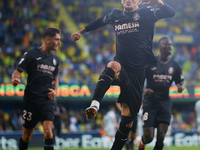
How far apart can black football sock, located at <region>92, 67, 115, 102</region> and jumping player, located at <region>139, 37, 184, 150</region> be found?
110 inches

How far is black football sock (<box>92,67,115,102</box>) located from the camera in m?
5.00

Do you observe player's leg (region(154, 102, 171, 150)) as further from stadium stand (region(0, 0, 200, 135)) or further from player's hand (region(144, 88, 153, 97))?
stadium stand (region(0, 0, 200, 135))

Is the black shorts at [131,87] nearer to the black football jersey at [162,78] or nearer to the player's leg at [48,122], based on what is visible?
the player's leg at [48,122]

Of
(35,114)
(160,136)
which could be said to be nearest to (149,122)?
(160,136)

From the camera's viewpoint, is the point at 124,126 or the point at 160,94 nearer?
the point at 124,126

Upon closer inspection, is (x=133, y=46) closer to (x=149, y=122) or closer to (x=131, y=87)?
(x=131, y=87)

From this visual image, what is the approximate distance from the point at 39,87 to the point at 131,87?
2.15 m

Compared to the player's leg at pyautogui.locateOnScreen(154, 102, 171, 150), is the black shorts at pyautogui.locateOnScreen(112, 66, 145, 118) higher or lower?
higher

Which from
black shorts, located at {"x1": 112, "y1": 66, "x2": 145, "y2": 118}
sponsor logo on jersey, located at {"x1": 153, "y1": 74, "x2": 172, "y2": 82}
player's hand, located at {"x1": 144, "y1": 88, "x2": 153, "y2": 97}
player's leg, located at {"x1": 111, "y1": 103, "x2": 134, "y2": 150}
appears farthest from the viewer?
sponsor logo on jersey, located at {"x1": 153, "y1": 74, "x2": 172, "y2": 82}

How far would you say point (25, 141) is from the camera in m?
6.71

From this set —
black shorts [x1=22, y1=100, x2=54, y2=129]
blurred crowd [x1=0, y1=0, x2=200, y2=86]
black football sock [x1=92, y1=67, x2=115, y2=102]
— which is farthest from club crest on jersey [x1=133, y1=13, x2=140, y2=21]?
blurred crowd [x1=0, y1=0, x2=200, y2=86]

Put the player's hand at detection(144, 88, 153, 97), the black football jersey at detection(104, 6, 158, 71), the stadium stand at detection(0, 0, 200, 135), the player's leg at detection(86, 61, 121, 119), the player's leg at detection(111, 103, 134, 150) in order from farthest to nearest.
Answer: the stadium stand at detection(0, 0, 200, 135) → the player's hand at detection(144, 88, 153, 97) → the player's leg at detection(111, 103, 134, 150) → the black football jersey at detection(104, 6, 158, 71) → the player's leg at detection(86, 61, 121, 119)

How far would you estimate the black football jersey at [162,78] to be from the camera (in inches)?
306

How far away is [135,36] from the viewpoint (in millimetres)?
5539
